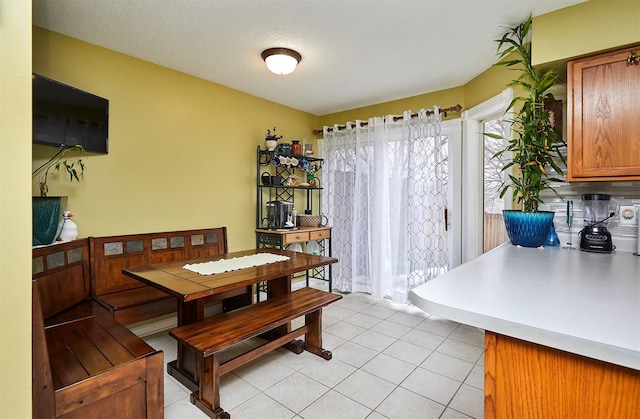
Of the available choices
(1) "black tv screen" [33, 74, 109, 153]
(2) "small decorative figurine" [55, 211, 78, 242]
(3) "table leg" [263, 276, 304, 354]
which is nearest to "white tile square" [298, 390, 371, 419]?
(3) "table leg" [263, 276, 304, 354]

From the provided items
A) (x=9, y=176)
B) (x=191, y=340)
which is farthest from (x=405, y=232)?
(x=9, y=176)

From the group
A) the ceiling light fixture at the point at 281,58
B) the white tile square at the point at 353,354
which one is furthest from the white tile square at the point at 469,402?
the ceiling light fixture at the point at 281,58

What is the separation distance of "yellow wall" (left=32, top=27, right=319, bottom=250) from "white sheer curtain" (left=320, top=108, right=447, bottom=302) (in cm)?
116

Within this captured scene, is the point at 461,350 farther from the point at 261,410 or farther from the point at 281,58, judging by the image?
the point at 281,58

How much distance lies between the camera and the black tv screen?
1.97m

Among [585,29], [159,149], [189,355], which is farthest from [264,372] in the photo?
[585,29]

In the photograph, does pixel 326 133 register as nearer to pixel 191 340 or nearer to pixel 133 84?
pixel 133 84

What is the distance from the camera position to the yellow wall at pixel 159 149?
243cm

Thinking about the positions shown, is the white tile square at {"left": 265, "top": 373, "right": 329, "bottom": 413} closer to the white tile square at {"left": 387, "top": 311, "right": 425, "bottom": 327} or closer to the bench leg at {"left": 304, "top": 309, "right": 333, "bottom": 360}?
the bench leg at {"left": 304, "top": 309, "right": 333, "bottom": 360}

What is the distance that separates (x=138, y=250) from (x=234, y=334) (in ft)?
4.90

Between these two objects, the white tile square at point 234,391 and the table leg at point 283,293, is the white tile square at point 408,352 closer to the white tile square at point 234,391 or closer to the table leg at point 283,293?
the table leg at point 283,293

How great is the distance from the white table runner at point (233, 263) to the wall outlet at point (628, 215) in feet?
7.62

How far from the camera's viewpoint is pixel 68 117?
2166 mm

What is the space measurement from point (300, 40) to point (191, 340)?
224 cm
